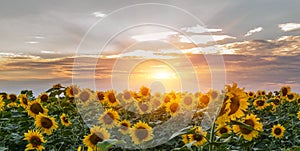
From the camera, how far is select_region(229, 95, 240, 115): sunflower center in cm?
241

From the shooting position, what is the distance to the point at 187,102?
21.5 ft

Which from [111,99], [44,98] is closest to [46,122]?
[111,99]

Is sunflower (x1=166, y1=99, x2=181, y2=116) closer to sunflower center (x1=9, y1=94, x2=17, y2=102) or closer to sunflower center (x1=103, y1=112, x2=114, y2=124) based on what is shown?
sunflower center (x1=103, y1=112, x2=114, y2=124)

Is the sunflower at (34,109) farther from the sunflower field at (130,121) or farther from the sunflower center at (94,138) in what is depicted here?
the sunflower center at (94,138)

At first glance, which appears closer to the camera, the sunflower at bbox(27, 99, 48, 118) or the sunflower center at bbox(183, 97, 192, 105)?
the sunflower at bbox(27, 99, 48, 118)

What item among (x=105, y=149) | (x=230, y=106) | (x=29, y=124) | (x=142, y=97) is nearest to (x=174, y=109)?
(x=142, y=97)


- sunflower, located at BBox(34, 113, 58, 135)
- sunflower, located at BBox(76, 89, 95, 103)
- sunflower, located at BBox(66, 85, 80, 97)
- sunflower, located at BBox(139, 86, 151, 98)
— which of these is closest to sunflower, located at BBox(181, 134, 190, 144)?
sunflower, located at BBox(34, 113, 58, 135)

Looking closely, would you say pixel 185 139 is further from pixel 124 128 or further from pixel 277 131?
pixel 277 131

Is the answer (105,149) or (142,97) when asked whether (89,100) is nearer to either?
(142,97)

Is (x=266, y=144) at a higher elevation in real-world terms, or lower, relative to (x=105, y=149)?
lower

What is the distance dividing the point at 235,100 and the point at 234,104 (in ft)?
0.09

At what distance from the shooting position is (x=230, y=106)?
2451 mm

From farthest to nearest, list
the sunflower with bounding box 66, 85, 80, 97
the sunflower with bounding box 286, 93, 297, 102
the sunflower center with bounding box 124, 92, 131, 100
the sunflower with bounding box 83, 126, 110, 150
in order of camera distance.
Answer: the sunflower with bounding box 286, 93, 297, 102 → the sunflower center with bounding box 124, 92, 131, 100 → the sunflower with bounding box 66, 85, 80, 97 → the sunflower with bounding box 83, 126, 110, 150

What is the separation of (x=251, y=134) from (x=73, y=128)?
89.2 inches
